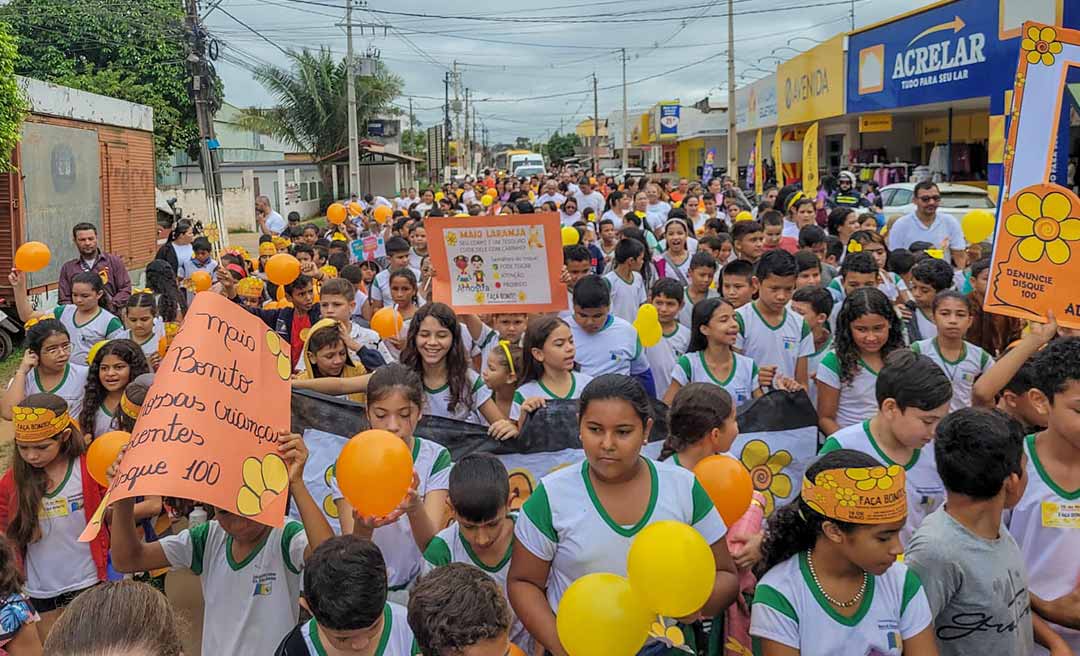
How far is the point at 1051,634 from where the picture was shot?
3.14 metres

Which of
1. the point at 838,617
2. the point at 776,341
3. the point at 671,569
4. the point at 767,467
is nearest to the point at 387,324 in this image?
the point at 776,341

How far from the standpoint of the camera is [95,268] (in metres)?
8.86

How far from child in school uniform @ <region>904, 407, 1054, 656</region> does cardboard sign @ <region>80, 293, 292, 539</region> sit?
205 centimetres

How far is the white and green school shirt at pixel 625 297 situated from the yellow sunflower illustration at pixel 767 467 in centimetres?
283

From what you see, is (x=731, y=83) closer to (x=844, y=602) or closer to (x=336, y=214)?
(x=336, y=214)

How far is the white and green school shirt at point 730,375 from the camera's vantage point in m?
4.97

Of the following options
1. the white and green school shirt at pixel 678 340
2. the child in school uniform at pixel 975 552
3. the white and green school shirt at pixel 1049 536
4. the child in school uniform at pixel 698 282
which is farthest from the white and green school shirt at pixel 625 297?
the child in school uniform at pixel 975 552

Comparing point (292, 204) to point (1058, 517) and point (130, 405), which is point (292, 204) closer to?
point (130, 405)

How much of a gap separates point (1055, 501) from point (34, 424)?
397 centimetres

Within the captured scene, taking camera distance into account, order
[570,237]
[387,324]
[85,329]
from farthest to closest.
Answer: [570,237], [85,329], [387,324]

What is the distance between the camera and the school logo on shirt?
338 cm

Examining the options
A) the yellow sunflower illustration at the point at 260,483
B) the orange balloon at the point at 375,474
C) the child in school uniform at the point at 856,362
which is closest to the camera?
the yellow sunflower illustration at the point at 260,483

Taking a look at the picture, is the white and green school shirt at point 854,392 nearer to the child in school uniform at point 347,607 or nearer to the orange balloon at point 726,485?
the orange balloon at point 726,485

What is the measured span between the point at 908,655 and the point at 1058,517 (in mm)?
875
